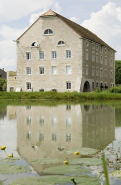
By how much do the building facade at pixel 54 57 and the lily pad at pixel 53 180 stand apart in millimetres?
45603

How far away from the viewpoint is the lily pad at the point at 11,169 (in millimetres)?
4965

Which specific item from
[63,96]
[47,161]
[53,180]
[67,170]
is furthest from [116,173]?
[63,96]

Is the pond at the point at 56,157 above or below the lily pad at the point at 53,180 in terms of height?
below

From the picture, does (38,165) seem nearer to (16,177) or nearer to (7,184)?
(16,177)

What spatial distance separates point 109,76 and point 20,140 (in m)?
57.1

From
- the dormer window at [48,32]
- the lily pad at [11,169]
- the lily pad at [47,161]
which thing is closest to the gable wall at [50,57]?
the dormer window at [48,32]

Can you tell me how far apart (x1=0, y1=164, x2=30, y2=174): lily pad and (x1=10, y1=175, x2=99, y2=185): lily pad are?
56cm

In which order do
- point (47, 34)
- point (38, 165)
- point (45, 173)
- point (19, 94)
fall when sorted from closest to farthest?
1. point (45, 173)
2. point (38, 165)
3. point (19, 94)
4. point (47, 34)

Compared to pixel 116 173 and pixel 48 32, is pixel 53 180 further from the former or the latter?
pixel 48 32

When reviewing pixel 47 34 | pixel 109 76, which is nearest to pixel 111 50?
pixel 109 76

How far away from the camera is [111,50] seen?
6550cm

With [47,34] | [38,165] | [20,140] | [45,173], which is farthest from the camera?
[47,34]

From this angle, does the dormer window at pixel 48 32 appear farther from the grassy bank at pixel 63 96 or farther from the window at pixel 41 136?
the window at pixel 41 136

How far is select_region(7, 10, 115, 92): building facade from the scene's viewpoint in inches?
2016
